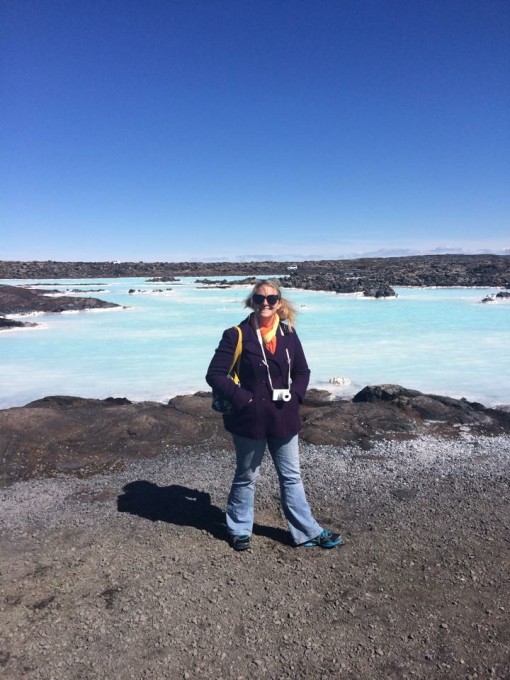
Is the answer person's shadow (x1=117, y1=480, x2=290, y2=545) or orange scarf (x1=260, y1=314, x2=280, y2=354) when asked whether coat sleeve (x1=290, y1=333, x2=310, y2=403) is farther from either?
person's shadow (x1=117, y1=480, x2=290, y2=545)

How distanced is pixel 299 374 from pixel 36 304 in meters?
23.9

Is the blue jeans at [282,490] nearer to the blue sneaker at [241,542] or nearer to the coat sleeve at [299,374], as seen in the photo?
the blue sneaker at [241,542]

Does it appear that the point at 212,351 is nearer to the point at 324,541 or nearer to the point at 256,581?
the point at 324,541

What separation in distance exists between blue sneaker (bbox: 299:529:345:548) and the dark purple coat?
28.3 inches

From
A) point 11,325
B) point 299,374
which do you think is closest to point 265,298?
point 299,374

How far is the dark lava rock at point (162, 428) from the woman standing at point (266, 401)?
200cm

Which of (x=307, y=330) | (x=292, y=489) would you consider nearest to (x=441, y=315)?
(x=307, y=330)

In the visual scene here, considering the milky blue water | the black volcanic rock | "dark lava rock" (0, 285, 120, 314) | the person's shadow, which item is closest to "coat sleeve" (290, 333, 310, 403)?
the milky blue water

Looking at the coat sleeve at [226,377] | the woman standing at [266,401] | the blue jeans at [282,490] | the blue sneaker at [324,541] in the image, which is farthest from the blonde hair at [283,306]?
the blue sneaker at [324,541]

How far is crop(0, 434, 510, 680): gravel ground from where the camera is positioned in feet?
8.06

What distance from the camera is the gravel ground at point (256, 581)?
2457mm

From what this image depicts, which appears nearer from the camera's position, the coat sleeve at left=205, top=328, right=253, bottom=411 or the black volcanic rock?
the coat sleeve at left=205, top=328, right=253, bottom=411

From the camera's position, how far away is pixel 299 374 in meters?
3.38

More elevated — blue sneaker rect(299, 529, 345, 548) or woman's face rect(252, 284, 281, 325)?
woman's face rect(252, 284, 281, 325)
